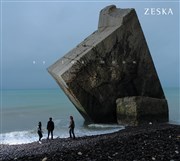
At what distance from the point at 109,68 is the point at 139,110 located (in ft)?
7.81

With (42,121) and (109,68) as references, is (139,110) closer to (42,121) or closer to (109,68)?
(109,68)

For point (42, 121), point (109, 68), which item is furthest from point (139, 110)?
point (42, 121)

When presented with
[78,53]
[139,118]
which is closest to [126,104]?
[139,118]

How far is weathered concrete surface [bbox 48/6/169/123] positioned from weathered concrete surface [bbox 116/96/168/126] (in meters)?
0.71

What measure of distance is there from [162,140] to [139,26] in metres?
8.86

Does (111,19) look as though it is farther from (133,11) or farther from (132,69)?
(132,69)

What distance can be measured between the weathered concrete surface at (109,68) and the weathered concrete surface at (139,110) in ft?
2.32

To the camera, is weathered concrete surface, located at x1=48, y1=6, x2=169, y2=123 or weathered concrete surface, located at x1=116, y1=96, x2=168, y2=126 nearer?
weathered concrete surface, located at x1=48, y1=6, x2=169, y2=123

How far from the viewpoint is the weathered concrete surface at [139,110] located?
1580cm

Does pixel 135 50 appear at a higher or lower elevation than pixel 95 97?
higher

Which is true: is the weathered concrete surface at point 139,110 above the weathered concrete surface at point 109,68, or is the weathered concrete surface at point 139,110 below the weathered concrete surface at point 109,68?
below

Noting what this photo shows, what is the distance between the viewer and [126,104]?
16.1 m

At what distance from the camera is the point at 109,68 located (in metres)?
16.4

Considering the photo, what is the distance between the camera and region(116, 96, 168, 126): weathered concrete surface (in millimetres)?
15805
